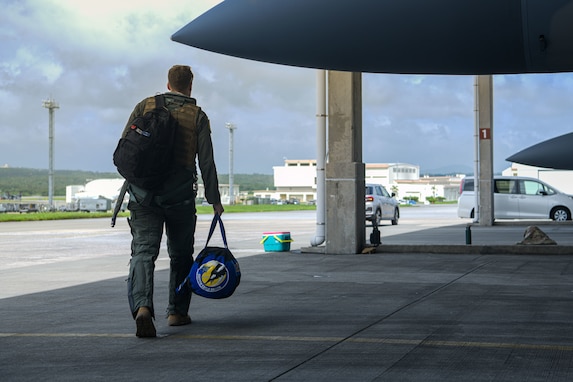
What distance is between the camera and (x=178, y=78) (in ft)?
21.9

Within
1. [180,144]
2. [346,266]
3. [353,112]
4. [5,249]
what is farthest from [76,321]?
Result: [5,249]

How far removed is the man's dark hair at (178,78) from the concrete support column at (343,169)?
27.8 feet

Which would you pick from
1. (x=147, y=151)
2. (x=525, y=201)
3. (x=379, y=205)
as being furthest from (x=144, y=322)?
(x=525, y=201)

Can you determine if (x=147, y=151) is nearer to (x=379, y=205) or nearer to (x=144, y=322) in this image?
(x=144, y=322)

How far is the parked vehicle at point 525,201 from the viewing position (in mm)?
30656

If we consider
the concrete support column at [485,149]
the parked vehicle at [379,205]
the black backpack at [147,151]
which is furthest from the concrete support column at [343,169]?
the concrete support column at [485,149]

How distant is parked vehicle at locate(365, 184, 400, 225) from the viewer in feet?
97.9

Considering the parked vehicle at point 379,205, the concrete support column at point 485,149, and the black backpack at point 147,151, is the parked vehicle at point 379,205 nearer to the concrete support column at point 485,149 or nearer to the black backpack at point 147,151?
the concrete support column at point 485,149

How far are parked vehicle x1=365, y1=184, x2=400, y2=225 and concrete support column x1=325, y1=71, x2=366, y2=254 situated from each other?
13.9 metres

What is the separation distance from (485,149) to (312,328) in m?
22.9

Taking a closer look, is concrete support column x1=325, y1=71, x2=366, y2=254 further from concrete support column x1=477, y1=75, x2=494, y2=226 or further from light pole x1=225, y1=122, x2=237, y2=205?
light pole x1=225, y1=122, x2=237, y2=205

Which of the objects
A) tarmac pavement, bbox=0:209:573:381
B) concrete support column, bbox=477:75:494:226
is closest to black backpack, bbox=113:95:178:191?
tarmac pavement, bbox=0:209:573:381

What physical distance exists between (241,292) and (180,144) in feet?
10.1

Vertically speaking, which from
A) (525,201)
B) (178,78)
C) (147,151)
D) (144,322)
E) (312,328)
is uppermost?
(178,78)
